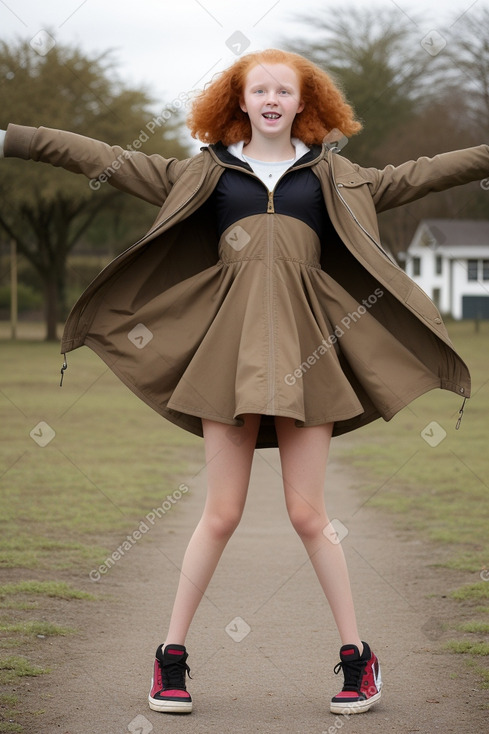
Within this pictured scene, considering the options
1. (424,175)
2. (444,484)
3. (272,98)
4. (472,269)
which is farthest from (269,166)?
(472,269)

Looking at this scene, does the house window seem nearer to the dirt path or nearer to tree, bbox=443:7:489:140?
tree, bbox=443:7:489:140

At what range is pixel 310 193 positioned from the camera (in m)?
3.70

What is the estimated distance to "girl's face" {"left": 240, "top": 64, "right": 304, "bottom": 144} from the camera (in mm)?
3701

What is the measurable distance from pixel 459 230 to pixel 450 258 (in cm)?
325

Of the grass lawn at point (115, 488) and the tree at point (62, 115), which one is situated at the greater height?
the tree at point (62, 115)

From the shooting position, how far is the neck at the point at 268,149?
3754mm

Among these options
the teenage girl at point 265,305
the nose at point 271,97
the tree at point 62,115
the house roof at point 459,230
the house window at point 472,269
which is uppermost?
the house roof at point 459,230

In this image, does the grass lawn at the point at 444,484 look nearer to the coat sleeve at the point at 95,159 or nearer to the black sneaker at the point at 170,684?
the black sneaker at the point at 170,684

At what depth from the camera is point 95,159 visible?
3666 millimetres

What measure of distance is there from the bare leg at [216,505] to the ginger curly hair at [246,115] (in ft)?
3.44

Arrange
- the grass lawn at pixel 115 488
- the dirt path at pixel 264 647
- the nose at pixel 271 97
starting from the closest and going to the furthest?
1. the dirt path at pixel 264 647
2. the nose at pixel 271 97
3. the grass lawn at pixel 115 488

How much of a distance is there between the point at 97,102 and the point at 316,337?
33.8 meters

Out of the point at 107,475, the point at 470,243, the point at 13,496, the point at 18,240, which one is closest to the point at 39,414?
the point at 107,475

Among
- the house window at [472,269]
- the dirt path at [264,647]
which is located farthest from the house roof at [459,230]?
the dirt path at [264,647]
